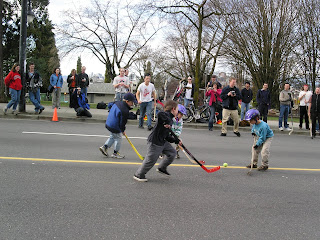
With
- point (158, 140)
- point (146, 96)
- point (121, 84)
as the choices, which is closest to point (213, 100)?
point (146, 96)

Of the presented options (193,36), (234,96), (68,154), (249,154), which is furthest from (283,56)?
(68,154)

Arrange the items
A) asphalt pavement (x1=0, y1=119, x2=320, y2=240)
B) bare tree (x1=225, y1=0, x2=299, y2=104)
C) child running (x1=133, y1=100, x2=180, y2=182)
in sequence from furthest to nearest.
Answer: bare tree (x1=225, y1=0, x2=299, y2=104), child running (x1=133, y1=100, x2=180, y2=182), asphalt pavement (x1=0, y1=119, x2=320, y2=240)

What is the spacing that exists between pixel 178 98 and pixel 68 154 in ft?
27.8

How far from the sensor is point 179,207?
464 cm

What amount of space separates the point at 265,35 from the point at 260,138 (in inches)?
837

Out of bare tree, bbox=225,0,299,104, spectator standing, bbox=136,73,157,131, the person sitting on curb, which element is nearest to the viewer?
spectator standing, bbox=136,73,157,131

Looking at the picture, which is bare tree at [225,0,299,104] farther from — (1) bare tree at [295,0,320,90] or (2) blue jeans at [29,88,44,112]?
(2) blue jeans at [29,88,44,112]

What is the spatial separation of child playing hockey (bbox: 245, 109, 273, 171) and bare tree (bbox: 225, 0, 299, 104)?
19031 millimetres

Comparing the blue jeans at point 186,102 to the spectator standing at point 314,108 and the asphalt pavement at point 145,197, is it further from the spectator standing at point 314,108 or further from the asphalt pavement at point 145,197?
the asphalt pavement at point 145,197

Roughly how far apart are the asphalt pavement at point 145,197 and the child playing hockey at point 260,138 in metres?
0.25

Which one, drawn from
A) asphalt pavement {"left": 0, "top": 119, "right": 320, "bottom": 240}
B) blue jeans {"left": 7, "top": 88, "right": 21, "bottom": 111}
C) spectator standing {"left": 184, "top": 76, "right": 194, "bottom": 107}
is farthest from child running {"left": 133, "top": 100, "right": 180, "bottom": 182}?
blue jeans {"left": 7, "top": 88, "right": 21, "bottom": 111}

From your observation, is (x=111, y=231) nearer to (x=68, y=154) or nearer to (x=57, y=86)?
(x=68, y=154)

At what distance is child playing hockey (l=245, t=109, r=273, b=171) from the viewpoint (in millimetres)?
6820

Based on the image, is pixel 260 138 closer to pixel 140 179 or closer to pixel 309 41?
pixel 140 179
